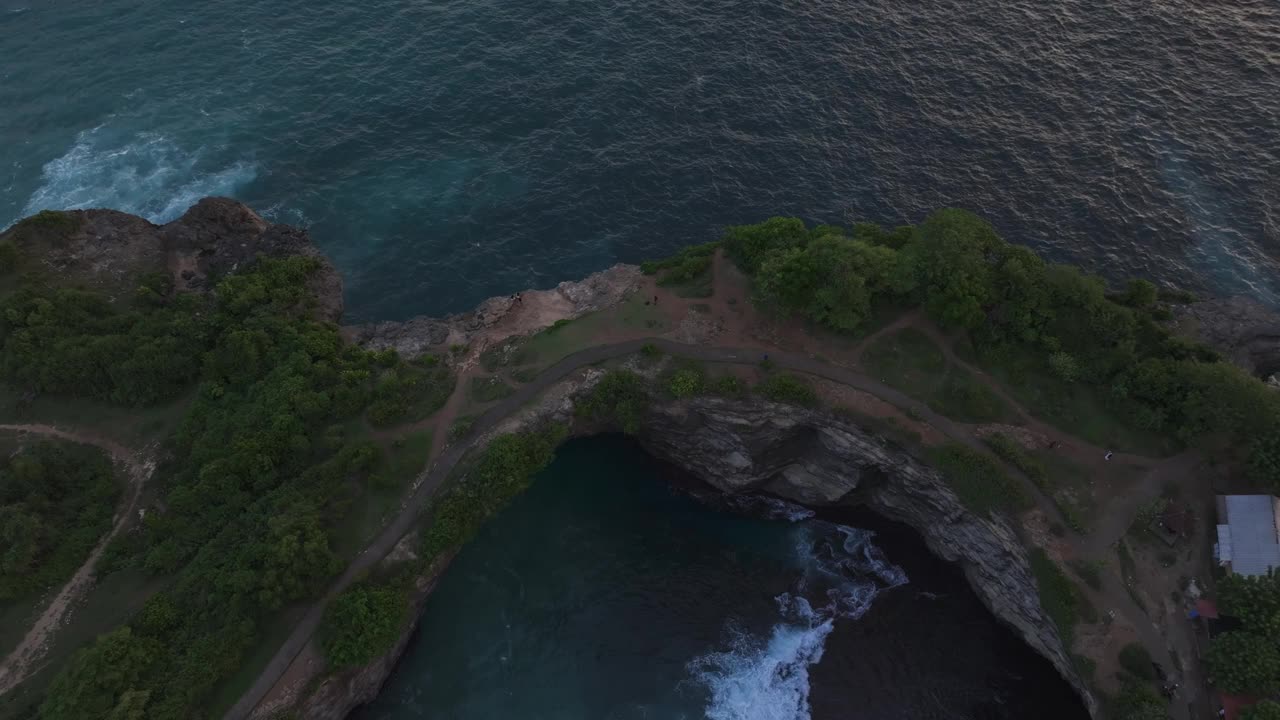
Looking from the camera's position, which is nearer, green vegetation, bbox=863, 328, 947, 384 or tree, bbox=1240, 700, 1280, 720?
tree, bbox=1240, 700, 1280, 720

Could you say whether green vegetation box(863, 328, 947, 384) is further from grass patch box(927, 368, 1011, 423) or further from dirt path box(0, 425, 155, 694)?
dirt path box(0, 425, 155, 694)

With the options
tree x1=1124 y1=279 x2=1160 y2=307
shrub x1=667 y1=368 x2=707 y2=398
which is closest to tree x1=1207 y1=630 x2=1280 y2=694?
tree x1=1124 y1=279 x2=1160 y2=307

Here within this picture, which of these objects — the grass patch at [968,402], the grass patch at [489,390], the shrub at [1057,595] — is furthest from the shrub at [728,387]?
the shrub at [1057,595]

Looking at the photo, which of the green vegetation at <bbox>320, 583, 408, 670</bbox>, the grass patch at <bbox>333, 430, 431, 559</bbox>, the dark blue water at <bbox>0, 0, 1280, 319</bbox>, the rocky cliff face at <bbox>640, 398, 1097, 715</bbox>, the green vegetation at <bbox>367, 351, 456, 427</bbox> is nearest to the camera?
the green vegetation at <bbox>320, 583, 408, 670</bbox>

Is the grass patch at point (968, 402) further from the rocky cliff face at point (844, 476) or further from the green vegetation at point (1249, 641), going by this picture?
the green vegetation at point (1249, 641)

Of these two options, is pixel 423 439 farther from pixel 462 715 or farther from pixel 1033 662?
pixel 1033 662

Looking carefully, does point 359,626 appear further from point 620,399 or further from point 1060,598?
point 1060,598
